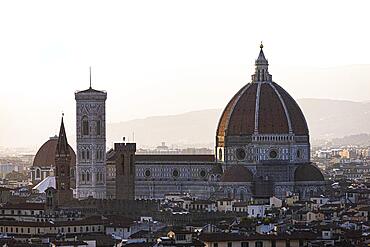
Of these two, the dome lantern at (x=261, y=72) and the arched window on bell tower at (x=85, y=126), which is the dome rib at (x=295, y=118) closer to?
the dome lantern at (x=261, y=72)

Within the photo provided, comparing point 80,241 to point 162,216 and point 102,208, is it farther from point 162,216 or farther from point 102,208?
point 102,208

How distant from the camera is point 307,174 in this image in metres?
141

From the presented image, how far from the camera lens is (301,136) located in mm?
145500

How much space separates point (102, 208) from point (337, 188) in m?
29.8

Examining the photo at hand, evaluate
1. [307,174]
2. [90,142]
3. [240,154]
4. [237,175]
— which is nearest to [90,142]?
[90,142]

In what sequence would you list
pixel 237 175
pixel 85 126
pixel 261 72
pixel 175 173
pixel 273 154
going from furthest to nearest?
pixel 261 72 → pixel 175 173 → pixel 85 126 → pixel 273 154 → pixel 237 175

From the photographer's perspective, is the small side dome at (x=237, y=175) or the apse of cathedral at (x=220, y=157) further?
the apse of cathedral at (x=220, y=157)

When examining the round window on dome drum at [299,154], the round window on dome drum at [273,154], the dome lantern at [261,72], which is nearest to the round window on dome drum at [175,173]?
the round window on dome drum at [273,154]

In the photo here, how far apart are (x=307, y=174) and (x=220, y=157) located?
9.06 meters

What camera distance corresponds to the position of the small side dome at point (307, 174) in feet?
462

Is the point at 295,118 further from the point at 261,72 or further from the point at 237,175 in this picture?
the point at 237,175

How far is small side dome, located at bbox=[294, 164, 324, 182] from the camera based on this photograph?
462 feet

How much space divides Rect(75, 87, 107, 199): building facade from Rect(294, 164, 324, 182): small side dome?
1571 centimetres

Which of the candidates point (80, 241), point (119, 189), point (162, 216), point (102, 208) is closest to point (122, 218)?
point (162, 216)
